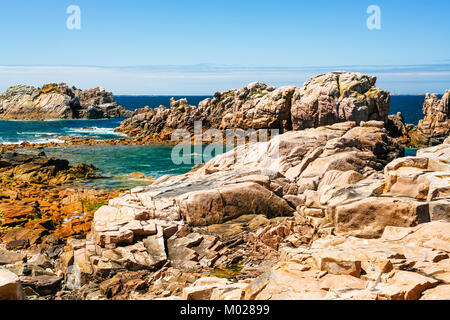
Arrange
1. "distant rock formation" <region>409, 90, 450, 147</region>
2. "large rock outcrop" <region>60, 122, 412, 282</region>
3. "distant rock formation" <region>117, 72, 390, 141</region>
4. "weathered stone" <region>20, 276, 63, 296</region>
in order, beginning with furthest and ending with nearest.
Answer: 1. "distant rock formation" <region>409, 90, 450, 147</region>
2. "distant rock formation" <region>117, 72, 390, 141</region>
3. "large rock outcrop" <region>60, 122, 412, 282</region>
4. "weathered stone" <region>20, 276, 63, 296</region>

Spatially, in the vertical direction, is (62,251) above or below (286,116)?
below

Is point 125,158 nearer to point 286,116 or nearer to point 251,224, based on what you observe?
point 286,116

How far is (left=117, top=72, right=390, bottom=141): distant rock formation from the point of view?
180ft

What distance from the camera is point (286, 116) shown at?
64.6 metres

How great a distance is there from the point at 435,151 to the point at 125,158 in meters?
48.2

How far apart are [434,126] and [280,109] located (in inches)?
1169

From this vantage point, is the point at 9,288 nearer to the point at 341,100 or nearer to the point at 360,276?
the point at 360,276

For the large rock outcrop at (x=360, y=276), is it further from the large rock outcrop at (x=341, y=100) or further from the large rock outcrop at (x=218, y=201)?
the large rock outcrop at (x=341, y=100)

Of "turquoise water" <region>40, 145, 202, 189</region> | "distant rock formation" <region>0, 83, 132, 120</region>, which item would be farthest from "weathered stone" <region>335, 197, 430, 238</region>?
"distant rock formation" <region>0, 83, 132, 120</region>

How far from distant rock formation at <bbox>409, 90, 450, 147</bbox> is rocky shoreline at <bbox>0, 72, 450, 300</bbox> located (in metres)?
39.9

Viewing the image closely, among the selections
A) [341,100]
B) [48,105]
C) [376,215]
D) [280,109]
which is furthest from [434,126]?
[48,105]

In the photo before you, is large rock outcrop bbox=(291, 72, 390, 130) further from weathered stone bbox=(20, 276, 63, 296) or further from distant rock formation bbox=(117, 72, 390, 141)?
weathered stone bbox=(20, 276, 63, 296)

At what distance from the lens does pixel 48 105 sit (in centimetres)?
13250
